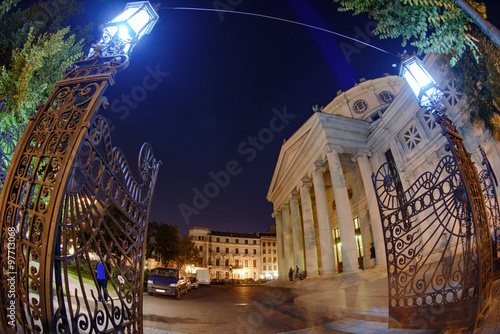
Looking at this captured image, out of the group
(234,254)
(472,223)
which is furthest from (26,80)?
(234,254)

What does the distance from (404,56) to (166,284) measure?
12588 millimetres

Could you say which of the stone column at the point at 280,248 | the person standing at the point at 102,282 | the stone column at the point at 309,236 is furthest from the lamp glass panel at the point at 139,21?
the stone column at the point at 280,248

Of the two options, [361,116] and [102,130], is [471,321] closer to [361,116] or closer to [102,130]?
[102,130]

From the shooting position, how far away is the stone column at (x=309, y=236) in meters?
18.5

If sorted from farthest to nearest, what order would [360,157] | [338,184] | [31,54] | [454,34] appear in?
[360,157], [338,184], [454,34], [31,54]

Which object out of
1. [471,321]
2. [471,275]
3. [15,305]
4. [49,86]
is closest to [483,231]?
[471,275]

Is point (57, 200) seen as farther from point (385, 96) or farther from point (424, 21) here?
point (385, 96)

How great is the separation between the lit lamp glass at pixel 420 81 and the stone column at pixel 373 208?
390 inches

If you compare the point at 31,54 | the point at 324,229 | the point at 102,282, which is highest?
the point at 31,54

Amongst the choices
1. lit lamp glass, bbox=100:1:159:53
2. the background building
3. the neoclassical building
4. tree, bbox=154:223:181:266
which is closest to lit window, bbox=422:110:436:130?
the neoclassical building

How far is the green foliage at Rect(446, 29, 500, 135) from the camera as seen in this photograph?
6.81m

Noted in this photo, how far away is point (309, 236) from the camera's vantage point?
19.2 meters

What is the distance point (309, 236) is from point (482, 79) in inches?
589

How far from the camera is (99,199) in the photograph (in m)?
2.32
